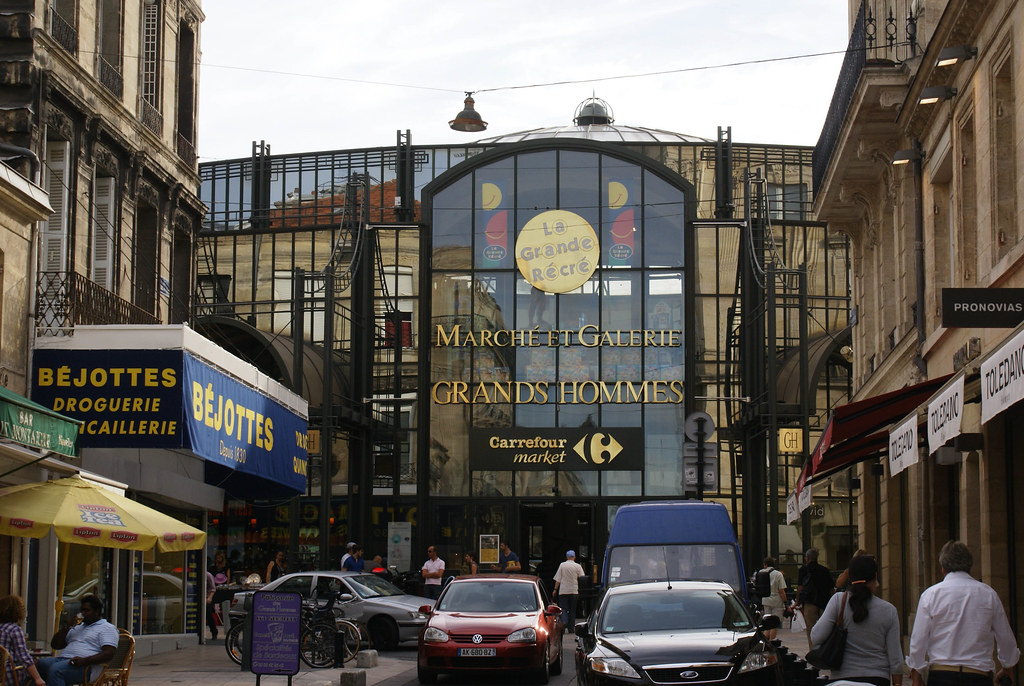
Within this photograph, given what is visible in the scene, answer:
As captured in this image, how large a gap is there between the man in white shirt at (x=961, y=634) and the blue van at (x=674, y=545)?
11149 mm

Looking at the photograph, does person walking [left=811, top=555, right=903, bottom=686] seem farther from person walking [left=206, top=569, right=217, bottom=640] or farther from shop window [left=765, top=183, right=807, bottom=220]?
shop window [left=765, top=183, right=807, bottom=220]

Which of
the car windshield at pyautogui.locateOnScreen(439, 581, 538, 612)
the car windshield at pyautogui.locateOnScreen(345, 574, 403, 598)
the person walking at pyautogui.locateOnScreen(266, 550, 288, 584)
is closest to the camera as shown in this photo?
the car windshield at pyautogui.locateOnScreen(439, 581, 538, 612)

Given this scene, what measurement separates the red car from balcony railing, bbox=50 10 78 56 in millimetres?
10267

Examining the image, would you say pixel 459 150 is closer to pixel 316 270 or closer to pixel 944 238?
pixel 316 270

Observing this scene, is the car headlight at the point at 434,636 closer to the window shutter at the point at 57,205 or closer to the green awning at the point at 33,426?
the green awning at the point at 33,426

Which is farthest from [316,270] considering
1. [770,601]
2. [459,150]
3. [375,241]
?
[770,601]

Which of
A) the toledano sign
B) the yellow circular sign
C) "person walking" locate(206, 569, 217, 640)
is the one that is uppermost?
the yellow circular sign

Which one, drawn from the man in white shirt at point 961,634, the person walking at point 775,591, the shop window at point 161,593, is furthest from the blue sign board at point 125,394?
the man in white shirt at point 961,634

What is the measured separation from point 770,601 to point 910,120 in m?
12.9

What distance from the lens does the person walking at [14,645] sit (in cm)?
1231

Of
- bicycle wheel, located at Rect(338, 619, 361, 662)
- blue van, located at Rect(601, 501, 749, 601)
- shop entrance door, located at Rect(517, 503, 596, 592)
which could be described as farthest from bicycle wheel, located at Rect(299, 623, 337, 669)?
shop entrance door, located at Rect(517, 503, 596, 592)

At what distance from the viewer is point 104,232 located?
Result: 22.6m

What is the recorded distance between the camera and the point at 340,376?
40188 millimetres

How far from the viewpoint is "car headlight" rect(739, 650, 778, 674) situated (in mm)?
12445
